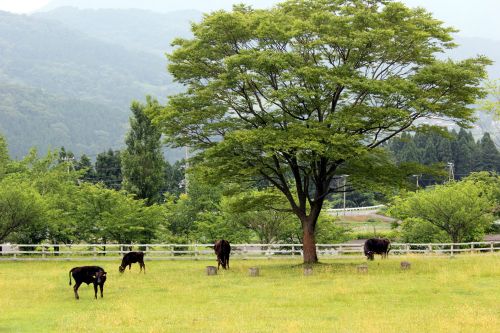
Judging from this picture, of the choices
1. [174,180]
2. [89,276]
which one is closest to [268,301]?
[89,276]

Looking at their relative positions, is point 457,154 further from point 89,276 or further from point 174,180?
point 89,276

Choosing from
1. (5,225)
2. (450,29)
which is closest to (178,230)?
(5,225)

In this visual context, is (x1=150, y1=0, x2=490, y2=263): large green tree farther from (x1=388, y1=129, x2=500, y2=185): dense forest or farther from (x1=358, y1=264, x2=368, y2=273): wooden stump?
(x1=388, y1=129, x2=500, y2=185): dense forest

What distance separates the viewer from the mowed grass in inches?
693

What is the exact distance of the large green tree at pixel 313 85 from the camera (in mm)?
30031

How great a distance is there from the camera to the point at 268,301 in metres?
22.2

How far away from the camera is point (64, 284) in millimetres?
28453

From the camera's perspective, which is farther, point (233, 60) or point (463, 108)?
point (463, 108)

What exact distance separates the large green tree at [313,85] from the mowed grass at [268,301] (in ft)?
20.2

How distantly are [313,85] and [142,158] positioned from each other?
76.5ft

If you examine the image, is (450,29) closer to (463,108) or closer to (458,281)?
(463,108)

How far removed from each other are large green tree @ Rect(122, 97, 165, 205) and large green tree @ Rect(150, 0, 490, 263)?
16989 mm

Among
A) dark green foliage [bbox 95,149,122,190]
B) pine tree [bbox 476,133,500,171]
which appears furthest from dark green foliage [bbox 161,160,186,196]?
pine tree [bbox 476,133,500,171]

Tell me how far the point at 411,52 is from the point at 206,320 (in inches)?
Result: 767
